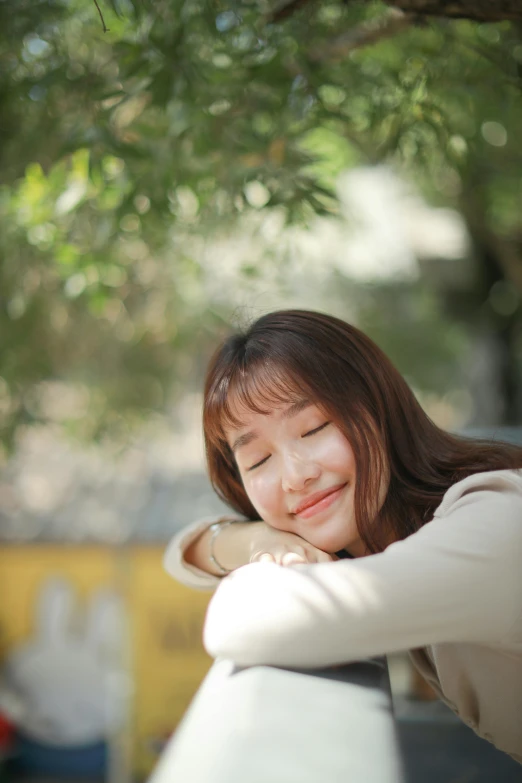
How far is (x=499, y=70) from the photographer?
249 centimetres

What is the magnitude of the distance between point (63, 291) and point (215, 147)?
5.22ft

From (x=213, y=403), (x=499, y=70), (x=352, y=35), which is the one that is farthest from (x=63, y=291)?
(x=213, y=403)

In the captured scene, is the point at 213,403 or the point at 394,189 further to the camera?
the point at 394,189

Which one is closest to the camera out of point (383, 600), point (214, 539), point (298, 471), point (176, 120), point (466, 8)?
point (383, 600)

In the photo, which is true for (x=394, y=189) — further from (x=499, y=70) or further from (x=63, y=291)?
(x=499, y=70)

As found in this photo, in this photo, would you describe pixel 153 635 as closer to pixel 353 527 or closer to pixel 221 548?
pixel 221 548

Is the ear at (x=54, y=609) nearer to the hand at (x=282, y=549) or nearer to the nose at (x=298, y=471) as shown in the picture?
the hand at (x=282, y=549)

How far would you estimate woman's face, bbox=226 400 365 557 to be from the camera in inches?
57.9

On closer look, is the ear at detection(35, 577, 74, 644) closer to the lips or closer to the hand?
the hand

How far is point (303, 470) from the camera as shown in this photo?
4.79ft

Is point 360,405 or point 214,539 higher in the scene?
point 360,405

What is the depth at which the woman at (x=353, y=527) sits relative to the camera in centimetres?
104

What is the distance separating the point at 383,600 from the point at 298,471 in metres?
0.45

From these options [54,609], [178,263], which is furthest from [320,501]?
[54,609]
